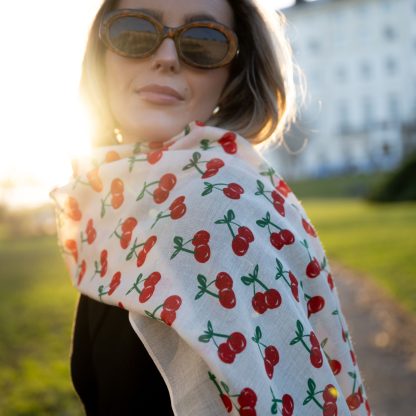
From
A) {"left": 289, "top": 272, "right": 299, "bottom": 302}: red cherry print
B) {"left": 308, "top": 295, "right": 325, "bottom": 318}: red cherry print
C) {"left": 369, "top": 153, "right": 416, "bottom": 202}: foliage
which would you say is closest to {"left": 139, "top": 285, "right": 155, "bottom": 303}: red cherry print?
{"left": 289, "top": 272, "right": 299, "bottom": 302}: red cherry print

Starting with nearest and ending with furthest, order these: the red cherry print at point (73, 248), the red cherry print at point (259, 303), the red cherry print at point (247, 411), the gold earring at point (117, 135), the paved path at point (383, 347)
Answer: the red cherry print at point (247, 411), the red cherry print at point (259, 303), the red cherry print at point (73, 248), the gold earring at point (117, 135), the paved path at point (383, 347)

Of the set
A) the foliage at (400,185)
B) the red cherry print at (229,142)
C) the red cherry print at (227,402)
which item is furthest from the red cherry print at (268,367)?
the foliage at (400,185)

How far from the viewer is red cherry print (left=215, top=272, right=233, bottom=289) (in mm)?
1267

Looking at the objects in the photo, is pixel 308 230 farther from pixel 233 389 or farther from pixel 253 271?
pixel 233 389

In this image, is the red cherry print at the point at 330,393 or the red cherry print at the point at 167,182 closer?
the red cherry print at the point at 330,393

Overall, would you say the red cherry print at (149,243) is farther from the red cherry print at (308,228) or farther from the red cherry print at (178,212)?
the red cherry print at (308,228)

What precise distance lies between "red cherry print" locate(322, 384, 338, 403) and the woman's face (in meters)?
0.82

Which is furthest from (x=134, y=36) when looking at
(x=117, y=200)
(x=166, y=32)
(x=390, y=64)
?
(x=390, y=64)

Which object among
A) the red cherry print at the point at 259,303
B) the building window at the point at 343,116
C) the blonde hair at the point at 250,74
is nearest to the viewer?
the red cherry print at the point at 259,303

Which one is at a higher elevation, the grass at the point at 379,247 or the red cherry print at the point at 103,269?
the red cherry print at the point at 103,269

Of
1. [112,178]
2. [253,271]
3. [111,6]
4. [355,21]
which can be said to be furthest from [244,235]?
[355,21]

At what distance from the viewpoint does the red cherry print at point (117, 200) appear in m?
1.58

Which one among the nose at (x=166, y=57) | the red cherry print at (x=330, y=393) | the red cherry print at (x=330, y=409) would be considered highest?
the nose at (x=166, y=57)

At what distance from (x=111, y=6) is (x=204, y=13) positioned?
0.36 metres
